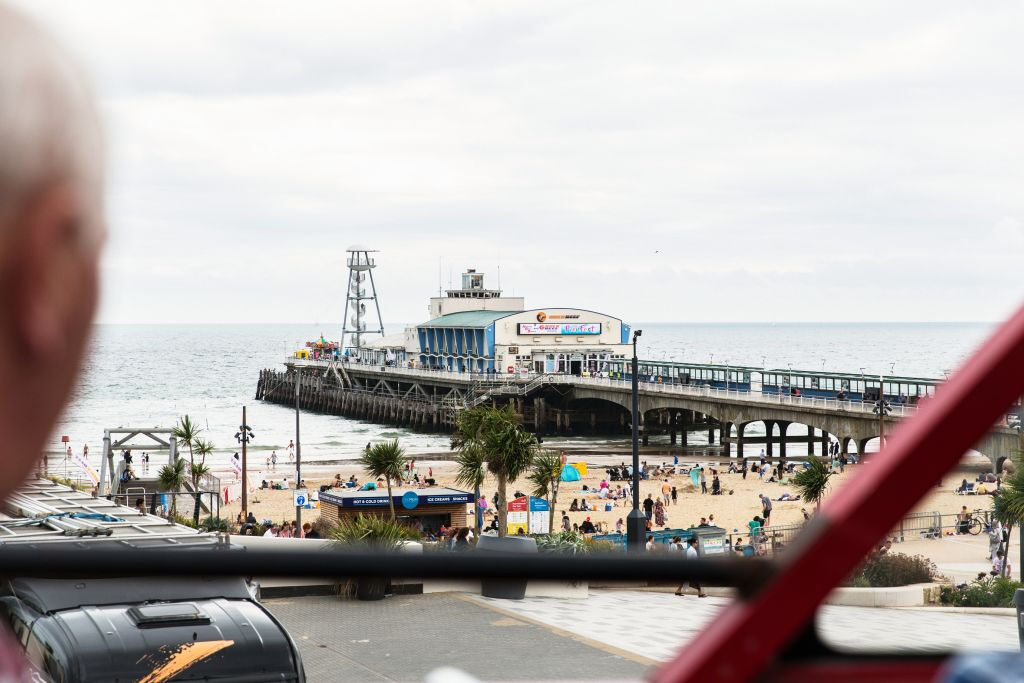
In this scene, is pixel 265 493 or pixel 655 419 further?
pixel 655 419

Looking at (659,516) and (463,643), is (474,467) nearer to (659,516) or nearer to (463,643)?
(659,516)

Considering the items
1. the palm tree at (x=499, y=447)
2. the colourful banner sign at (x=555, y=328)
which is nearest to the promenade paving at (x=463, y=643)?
the palm tree at (x=499, y=447)

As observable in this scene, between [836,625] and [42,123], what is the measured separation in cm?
104

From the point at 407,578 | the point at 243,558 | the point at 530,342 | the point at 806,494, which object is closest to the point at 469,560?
the point at 407,578

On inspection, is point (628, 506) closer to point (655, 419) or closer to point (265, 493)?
point (265, 493)

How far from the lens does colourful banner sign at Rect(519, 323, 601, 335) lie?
82.4m

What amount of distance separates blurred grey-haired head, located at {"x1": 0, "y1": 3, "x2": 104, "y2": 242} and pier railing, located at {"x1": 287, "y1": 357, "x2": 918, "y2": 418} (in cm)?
4930

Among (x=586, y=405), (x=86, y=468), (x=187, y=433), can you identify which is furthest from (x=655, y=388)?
(x=86, y=468)

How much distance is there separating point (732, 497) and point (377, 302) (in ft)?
269

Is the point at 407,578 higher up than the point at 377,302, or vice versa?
the point at 377,302

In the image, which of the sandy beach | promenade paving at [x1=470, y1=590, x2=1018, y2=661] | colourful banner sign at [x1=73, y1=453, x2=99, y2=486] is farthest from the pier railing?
promenade paving at [x1=470, y1=590, x2=1018, y2=661]

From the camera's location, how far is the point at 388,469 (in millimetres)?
29406

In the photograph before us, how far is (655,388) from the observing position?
70750mm

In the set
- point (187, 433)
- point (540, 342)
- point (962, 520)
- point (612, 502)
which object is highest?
point (540, 342)
